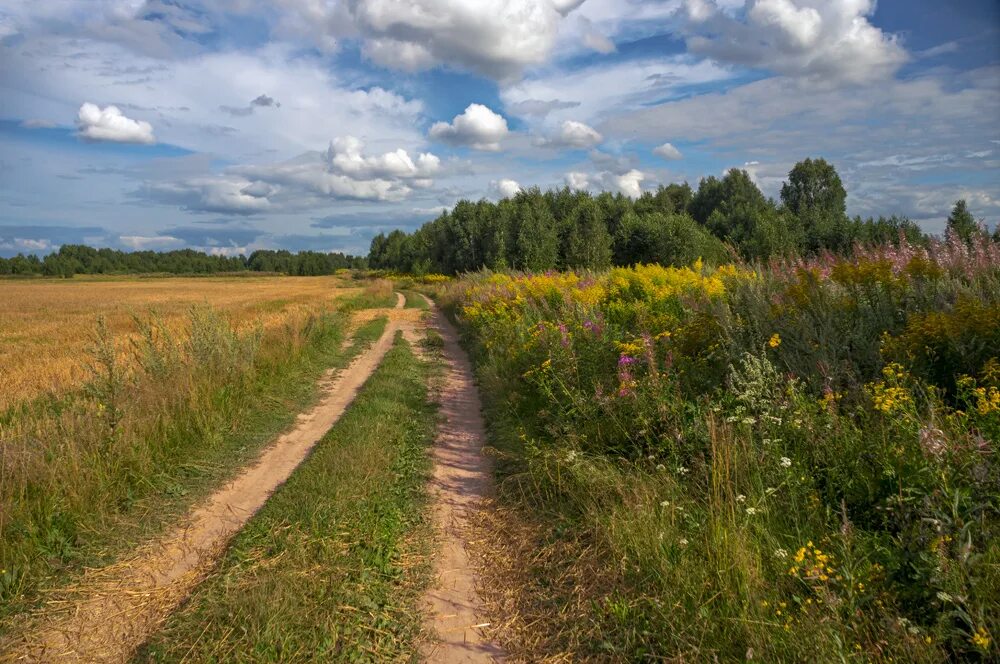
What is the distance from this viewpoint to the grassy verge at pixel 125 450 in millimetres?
4602

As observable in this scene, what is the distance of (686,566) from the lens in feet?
11.1

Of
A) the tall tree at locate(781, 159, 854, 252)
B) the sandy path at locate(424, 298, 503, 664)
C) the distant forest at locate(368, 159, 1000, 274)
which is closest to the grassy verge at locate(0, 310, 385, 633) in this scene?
the sandy path at locate(424, 298, 503, 664)

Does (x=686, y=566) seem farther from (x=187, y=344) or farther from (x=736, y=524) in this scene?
(x=187, y=344)

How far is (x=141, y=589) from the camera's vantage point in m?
4.14

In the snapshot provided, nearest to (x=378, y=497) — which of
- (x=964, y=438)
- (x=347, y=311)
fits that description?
(x=964, y=438)

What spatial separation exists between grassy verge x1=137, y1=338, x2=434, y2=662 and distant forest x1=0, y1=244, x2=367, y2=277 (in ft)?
451

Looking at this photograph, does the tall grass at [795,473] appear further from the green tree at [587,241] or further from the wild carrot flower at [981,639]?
the green tree at [587,241]

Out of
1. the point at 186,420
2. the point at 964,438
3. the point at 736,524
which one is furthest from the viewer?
the point at 186,420

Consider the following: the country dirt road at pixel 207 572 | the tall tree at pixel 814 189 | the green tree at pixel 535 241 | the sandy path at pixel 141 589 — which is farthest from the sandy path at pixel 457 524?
the tall tree at pixel 814 189

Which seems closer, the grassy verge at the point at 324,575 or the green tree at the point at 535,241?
the grassy verge at the point at 324,575

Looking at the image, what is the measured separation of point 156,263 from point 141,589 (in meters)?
171

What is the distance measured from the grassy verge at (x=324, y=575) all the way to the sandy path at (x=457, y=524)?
153 millimetres

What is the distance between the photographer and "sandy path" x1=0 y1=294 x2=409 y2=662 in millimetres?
3580

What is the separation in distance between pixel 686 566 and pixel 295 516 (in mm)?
3350
